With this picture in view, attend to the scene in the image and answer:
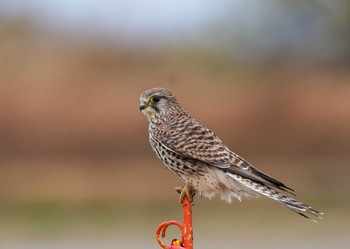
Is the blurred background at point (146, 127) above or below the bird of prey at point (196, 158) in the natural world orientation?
above

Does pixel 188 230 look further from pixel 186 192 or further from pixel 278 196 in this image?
pixel 186 192

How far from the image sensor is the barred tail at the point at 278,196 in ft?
19.0

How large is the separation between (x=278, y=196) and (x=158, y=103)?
4.19 feet

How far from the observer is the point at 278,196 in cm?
604

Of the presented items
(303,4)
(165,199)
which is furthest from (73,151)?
(303,4)

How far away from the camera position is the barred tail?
580 cm

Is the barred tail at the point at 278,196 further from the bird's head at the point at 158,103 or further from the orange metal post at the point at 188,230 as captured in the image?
the bird's head at the point at 158,103

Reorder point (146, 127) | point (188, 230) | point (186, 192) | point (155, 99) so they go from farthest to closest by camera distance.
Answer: point (146, 127) < point (155, 99) < point (186, 192) < point (188, 230)

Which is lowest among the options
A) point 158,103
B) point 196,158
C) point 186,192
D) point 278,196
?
point 278,196

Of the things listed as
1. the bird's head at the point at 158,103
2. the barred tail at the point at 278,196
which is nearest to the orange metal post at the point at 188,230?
the barred tail at the point at 278,196

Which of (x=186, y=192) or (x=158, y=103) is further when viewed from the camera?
(x=158, y=103)

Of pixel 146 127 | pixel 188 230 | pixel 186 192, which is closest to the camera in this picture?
pixel 188 230

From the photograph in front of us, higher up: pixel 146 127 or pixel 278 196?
pixel 146 127

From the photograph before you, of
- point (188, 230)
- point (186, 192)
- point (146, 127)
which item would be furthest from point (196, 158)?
point (146, 127)
